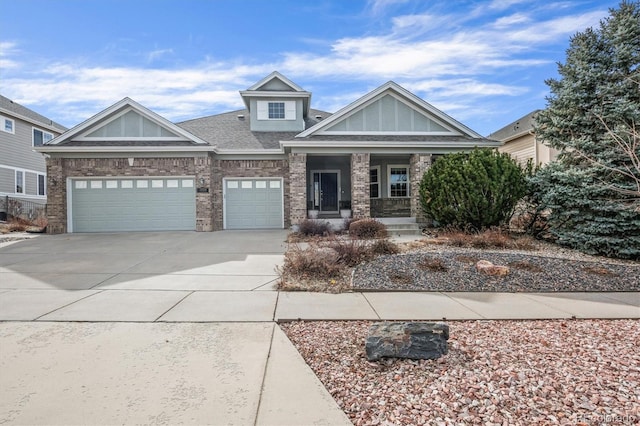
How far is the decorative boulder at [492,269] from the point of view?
251 inches

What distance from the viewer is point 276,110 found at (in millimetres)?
17203

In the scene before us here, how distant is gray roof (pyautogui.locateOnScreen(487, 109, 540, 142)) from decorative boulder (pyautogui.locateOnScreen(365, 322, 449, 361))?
51.6 feet

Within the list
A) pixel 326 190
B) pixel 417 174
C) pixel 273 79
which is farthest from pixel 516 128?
pixel 273 79

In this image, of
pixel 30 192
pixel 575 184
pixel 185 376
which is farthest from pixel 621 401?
pixel 30 192

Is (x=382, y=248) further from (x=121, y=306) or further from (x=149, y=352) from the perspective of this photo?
(x=149, y=352)

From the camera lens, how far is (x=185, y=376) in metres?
2.85

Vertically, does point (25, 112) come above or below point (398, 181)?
above

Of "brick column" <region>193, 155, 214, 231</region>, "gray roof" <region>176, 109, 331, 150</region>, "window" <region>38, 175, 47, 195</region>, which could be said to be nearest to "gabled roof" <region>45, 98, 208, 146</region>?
"brick column" <region>193, 155, 214, 231</region>

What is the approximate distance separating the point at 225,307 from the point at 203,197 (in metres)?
9.93

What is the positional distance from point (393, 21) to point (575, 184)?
25.1 ft

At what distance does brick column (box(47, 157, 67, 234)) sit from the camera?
13492 mm

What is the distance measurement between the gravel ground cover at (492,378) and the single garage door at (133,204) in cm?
1155

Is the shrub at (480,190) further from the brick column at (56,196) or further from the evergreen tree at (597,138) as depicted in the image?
the brick column at (56,196)

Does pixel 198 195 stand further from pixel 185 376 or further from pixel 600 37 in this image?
pixel 600 37
